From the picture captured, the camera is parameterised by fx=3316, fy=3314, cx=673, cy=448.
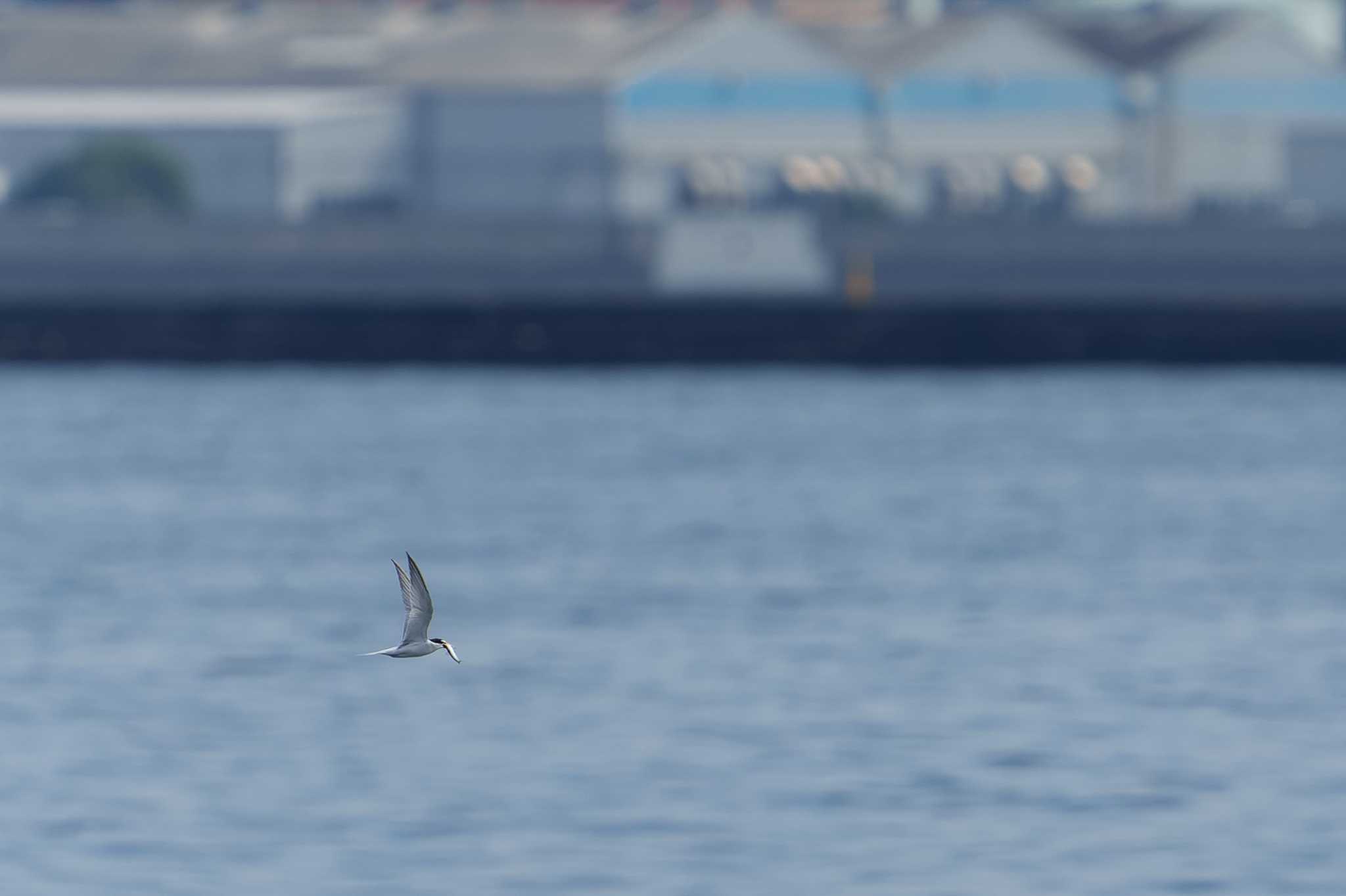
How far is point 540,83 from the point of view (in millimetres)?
120750

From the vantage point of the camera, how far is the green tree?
105 metres

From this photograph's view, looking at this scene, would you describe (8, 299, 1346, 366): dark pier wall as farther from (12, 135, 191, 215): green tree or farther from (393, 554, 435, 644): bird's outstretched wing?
(393, 554, 435, 644): bird's outstretched wing

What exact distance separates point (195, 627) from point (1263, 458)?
24589 millimetres

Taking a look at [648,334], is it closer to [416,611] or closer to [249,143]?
[249,143]

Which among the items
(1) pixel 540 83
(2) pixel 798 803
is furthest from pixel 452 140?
(2) pixel 798 803

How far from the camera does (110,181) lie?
105875 mm

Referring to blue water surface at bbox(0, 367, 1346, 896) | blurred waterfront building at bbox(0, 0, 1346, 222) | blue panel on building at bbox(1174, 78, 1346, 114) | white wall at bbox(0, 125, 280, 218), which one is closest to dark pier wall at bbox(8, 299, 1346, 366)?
blue water surface at bbox(0, 367, 1346, 896)

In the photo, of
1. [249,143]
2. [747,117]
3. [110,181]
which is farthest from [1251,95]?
[110,181]

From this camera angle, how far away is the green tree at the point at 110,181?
105m

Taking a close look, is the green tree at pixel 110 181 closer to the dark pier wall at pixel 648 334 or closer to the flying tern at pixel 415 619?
the dark pier wall at pixel 648 334

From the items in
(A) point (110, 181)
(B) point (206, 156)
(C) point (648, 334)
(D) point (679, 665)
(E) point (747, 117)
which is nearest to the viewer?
(D) point (679, 665)

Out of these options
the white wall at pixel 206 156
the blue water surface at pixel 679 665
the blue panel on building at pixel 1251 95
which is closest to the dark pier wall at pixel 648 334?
the blue water surface at pixel 679 665

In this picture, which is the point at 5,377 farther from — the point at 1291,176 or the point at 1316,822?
the point at 1291,176

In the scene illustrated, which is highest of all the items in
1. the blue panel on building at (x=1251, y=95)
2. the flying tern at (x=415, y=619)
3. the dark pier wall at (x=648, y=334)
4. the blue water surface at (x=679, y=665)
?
the flying tern at (x=415, y=619)
